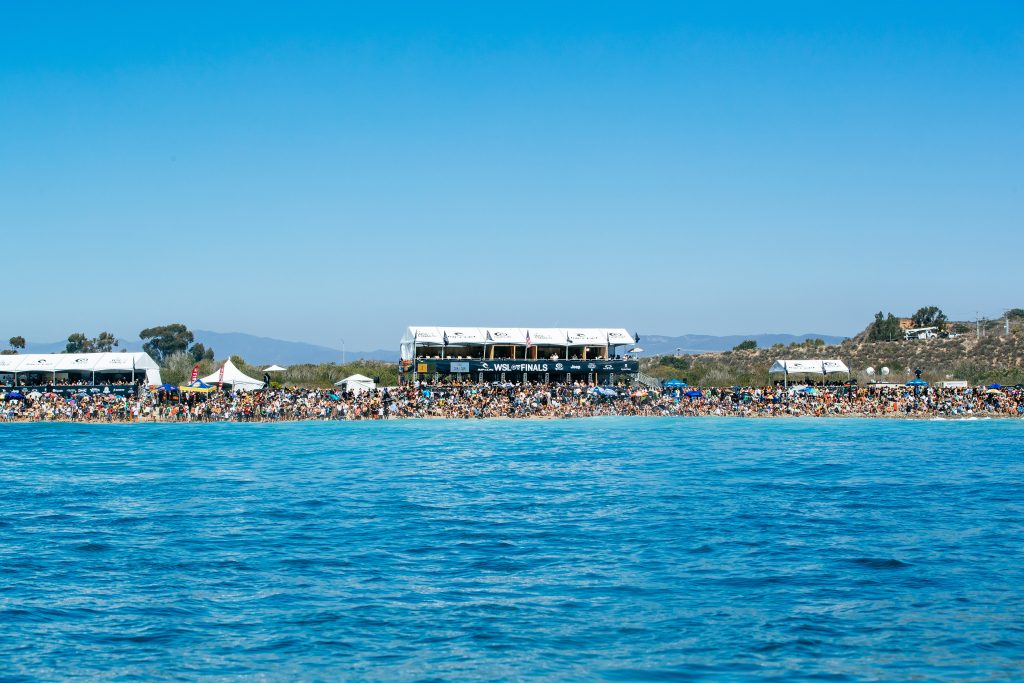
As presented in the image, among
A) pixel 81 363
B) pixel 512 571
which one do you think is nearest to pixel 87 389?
pixel 81 363

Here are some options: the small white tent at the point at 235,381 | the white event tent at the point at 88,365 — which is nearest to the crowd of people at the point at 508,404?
the small white tent at the point at 235,381

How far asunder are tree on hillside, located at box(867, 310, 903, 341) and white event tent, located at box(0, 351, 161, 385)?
73391mm

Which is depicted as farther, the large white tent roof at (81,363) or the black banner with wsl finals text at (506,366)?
the black banner with wsl finals text at (506,366)

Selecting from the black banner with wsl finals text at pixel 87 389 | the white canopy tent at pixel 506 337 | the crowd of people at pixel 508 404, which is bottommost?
the crowd of people at pixel 508 404

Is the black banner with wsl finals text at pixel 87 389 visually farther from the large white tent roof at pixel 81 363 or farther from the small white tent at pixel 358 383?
the small white tent at pixel 358 383

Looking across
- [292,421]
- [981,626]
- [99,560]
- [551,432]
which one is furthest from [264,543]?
[292,421]

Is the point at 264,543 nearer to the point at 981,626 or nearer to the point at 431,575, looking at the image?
the point at 431,575

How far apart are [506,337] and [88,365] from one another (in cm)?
2466

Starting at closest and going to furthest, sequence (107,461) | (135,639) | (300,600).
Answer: (135,639), (300,600), (107,461)

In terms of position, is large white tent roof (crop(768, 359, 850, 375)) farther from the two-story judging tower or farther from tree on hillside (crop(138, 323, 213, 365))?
tree on hillside (crop(138, 323, 213, 365))

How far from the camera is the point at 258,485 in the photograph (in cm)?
2569

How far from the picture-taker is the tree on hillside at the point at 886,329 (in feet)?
320

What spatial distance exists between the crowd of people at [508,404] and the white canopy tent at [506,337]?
524cm

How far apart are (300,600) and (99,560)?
15.5 ft
